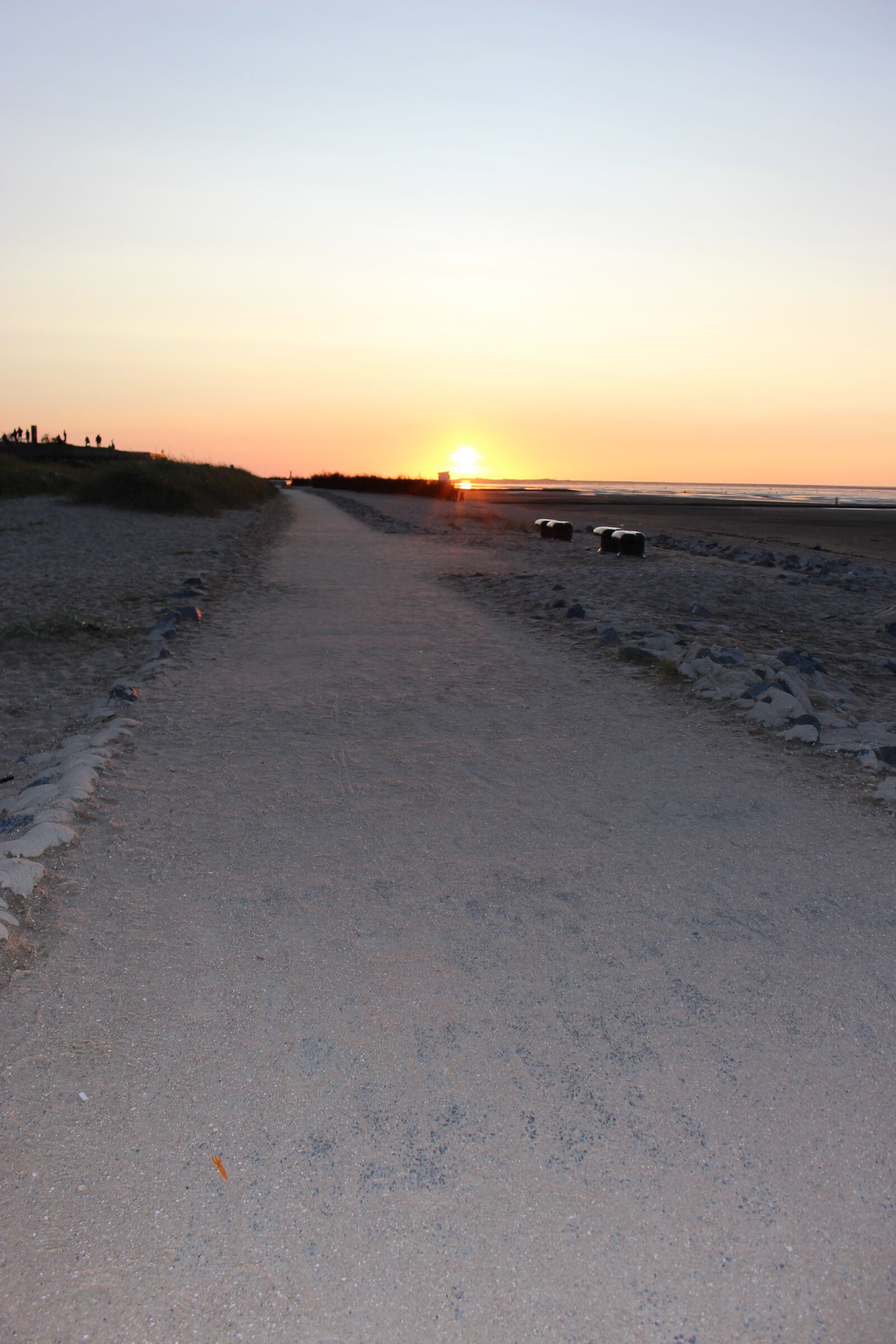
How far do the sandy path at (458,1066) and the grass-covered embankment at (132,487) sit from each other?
64.7 feet

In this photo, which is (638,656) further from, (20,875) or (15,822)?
(20,875)

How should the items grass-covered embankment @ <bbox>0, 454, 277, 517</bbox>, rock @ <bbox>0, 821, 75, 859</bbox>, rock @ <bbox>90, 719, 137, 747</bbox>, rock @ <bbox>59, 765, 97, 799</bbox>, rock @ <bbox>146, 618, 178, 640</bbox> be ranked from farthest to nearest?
grass-covered embankment @ <bbox>0, 454, 277, 517</bbox> < rock @ <bbox>146, 618, 178, 640</bbox> < rock @ <bbox>90, 719, 137, 747</bbox> < rock @ <bbox>59, 765, 97, 799</bbox> < rock @ <bbox>0, 821, 75, 859</bbox>

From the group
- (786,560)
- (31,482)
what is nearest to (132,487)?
(31,482)

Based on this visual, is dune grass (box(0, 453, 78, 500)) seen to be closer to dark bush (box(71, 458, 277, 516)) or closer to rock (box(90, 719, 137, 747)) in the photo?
dark bush (box(71, 458, 277, 516))

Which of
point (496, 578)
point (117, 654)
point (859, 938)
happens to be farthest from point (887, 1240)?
point (496, 578)

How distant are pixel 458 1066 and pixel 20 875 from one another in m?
1.94

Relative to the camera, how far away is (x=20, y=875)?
320 centimetres

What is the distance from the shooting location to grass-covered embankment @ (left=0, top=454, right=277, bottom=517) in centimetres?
2216

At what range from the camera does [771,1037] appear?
247 cm

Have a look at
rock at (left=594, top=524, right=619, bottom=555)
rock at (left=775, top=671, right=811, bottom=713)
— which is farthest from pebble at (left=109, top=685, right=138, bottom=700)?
rock at (left=594, top=524, right=619, bottom=555)

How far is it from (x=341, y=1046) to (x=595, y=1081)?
75 cm

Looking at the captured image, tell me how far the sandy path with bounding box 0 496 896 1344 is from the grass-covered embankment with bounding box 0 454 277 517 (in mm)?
19732

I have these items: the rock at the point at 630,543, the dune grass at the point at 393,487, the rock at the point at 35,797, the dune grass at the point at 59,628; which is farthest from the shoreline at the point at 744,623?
the dune grass at the point at 393,487

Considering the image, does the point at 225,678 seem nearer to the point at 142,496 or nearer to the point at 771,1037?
the point at 771,1037
